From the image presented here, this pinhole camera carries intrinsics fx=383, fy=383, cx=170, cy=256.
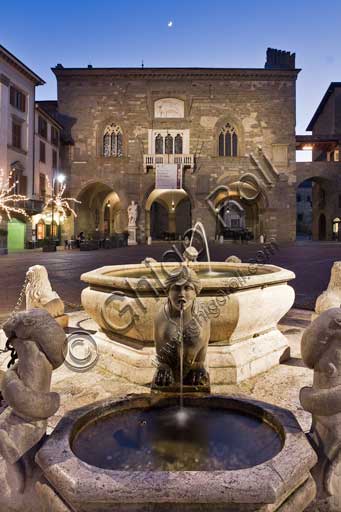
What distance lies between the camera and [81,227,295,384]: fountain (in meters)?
3.32

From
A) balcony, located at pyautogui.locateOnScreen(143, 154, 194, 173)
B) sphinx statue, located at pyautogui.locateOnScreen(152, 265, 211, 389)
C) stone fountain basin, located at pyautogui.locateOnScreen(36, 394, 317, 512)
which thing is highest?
balcony, located at pyautogui.locateOnScreen(143, 154, 194, 173)

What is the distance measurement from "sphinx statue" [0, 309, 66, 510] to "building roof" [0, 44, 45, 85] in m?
24.4

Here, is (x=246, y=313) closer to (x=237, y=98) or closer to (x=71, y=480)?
(x=71, y=480)

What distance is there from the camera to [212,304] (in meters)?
3.30

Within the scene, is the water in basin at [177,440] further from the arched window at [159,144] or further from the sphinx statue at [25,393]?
the arched window at [159,144]

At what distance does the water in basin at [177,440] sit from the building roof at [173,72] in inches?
1198

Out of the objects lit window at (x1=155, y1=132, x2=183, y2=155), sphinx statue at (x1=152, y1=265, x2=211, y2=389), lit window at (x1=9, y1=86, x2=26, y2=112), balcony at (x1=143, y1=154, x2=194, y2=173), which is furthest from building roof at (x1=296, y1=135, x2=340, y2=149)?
sphinx statue at (x1=152, y1=265, x2=211, y2=389)

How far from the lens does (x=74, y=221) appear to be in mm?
29453

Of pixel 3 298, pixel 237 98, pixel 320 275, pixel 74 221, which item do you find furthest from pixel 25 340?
pixel 237 98

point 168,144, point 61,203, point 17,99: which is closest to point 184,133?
point 168,144

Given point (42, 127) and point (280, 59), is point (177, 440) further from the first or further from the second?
point (280, 59)

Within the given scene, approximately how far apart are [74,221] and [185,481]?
29145mm

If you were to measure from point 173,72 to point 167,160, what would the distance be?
6.66 m

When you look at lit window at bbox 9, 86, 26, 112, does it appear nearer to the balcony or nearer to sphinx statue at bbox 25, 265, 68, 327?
the balcony
